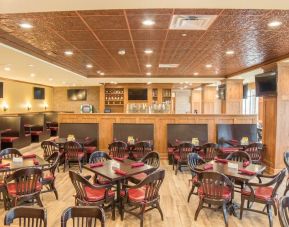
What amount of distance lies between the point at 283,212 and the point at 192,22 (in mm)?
2716

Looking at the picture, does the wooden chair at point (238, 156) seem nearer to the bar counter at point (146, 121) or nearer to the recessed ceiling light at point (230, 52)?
the recessed ceiling light at point (230, 52)

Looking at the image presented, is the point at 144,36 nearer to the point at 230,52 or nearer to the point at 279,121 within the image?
the point at 230,52

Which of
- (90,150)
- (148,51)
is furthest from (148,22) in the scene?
(90,150)

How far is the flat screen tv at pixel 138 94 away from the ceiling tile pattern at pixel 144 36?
6.98 m

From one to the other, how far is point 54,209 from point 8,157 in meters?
1.75

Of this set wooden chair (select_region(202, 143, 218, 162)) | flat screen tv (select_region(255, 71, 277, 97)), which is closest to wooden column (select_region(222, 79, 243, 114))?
flat screen tv (select_region(255, 71, 277, 97))

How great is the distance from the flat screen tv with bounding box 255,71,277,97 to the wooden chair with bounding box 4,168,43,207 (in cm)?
581

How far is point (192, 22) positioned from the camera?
366 cm

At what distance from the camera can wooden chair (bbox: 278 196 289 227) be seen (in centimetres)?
239

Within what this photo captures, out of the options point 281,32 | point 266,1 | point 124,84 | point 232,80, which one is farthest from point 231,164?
point 124,84

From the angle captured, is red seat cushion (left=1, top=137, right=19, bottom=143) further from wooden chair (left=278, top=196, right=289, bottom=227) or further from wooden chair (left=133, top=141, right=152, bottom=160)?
wooden chair (left=278, top=196, right=289, bottom=227)

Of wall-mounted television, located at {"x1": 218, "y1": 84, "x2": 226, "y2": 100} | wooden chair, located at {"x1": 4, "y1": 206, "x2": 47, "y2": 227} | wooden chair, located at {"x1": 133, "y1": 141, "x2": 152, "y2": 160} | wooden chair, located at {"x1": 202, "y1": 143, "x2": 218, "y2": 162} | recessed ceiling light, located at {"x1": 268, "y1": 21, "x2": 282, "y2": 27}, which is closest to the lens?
wooden chair, located at {"x1": 4, "y1": 206, "x2": 47, "y2": 227}

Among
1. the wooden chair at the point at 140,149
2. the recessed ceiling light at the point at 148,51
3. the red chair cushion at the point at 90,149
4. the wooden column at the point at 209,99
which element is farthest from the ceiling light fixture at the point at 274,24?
the wooden column at the point at 209,99

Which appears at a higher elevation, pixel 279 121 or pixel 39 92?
pixel 39 92
